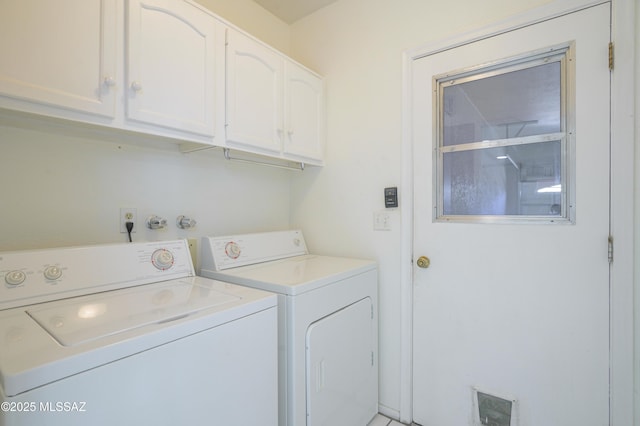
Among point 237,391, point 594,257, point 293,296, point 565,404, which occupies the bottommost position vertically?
point 565,404

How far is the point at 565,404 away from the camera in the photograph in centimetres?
143

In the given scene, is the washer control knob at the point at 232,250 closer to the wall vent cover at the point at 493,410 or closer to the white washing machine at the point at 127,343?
the white washing machine at the point at 127,343

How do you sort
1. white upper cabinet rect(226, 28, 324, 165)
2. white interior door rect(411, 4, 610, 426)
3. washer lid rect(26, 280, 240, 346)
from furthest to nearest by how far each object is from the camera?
white upper cabinet rect(226, 28, 324, 165), white interior door rect(411, 4, 610, 426), washer lid rect(26, 280, 240, 346)

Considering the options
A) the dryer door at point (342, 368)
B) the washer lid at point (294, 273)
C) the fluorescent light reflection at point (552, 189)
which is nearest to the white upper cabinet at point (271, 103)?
the washer lid at point (294, 273)

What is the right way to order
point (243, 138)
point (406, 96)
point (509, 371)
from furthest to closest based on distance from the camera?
point (406, 96), point (243, 138), point (509, 371)

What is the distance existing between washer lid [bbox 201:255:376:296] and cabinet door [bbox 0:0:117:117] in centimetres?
87

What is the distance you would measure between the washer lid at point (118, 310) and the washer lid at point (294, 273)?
0.21 meters

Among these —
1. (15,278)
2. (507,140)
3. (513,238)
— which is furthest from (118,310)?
(507,140)

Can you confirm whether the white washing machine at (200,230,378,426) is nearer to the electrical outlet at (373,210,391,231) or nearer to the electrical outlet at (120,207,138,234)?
the electrical outlet at (373,210,391,231)

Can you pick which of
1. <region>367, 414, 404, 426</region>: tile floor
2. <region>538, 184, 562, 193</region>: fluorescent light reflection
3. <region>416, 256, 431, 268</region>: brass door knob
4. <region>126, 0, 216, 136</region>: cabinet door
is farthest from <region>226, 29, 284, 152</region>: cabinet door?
<region>367, 414, 404, 426</region>: tile floor

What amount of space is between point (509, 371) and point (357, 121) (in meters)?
1.65

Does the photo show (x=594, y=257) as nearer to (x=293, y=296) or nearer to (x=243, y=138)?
(x=293, y=296)

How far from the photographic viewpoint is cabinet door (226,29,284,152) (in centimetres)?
161

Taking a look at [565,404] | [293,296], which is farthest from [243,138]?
[565,404]
